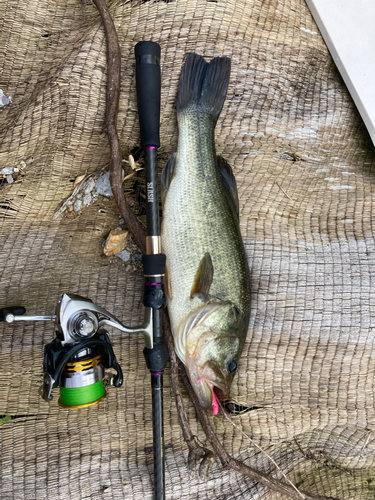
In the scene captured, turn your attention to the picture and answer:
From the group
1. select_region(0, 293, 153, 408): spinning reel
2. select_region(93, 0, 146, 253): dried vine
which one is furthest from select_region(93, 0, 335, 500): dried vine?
select_region(0, 293, 153, 408): spinning reel

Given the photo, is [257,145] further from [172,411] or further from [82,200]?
[172,411]

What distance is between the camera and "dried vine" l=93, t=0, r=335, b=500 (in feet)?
5.48

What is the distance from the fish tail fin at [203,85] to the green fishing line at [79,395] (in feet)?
4.16

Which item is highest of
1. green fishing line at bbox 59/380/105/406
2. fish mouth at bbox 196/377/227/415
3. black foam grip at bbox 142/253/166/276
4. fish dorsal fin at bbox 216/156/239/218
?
fish dorsal fin at bbox 216/156/239/218

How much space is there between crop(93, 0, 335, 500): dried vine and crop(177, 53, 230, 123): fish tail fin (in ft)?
1.04

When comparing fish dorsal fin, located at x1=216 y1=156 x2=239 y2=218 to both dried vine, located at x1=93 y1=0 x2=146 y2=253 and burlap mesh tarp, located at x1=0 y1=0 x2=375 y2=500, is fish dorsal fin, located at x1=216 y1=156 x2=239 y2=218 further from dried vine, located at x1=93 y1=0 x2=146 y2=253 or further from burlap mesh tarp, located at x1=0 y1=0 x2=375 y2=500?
dried vine, located at x1=93 y1=0 x2=146 y2=253

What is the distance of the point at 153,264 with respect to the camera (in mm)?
1535

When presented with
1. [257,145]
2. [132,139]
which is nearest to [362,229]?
[257,145]

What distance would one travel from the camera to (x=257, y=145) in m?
1.98

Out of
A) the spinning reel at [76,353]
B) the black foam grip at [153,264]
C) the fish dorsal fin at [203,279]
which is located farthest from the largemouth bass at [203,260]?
the spinning reel at [76,353]

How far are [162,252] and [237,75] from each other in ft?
3.37

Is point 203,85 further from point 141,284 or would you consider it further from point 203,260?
Answer: point 141,284

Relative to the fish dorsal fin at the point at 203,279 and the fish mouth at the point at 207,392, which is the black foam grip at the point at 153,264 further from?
the fish mouth at the point at 207,392

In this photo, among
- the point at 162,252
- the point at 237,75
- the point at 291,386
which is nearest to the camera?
the point at 162,252
